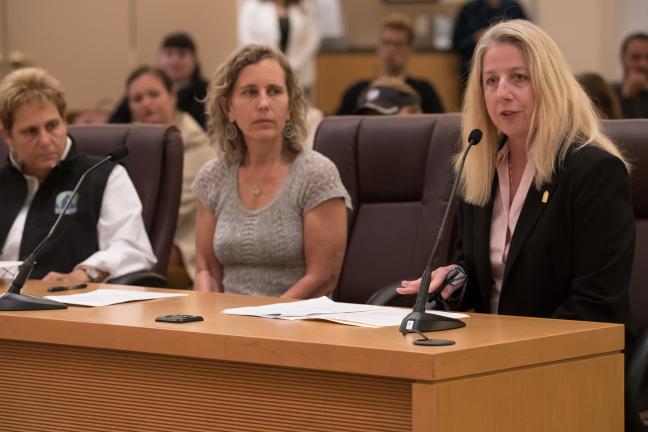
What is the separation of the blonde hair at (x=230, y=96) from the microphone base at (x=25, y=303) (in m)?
0.98

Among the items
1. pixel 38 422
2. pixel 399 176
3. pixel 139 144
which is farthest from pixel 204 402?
pixel 139 144

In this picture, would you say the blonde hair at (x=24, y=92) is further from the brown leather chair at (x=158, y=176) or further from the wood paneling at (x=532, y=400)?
the wood paneling at (x=532, y=400)

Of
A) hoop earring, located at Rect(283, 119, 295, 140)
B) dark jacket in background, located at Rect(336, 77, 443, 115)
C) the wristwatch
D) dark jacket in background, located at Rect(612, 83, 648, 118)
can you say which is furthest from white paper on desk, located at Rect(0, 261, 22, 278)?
dark jacket in background, located at Rect(612, 83, 648, 118)

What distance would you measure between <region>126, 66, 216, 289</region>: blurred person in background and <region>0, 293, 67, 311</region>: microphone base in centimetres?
188

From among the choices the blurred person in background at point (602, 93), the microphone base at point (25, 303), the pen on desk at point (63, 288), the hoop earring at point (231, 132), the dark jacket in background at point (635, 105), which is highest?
the blurred person in background at point (602, 93)

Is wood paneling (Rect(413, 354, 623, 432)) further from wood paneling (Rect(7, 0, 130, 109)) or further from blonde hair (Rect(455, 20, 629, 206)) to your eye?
wood paneling (Rect(7, 0, 130, 109))

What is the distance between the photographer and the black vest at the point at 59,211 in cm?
349

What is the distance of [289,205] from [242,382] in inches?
45.2

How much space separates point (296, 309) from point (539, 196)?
566mm

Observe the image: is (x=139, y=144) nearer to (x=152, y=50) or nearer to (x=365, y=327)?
(x=365, y=327)

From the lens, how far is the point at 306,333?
2.10 m

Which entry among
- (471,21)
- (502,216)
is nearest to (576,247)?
(502,216)

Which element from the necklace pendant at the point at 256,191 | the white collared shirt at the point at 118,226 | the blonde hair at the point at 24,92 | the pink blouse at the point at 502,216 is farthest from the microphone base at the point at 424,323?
the blonde hair at the point at 24,92

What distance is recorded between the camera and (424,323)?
2.11m
